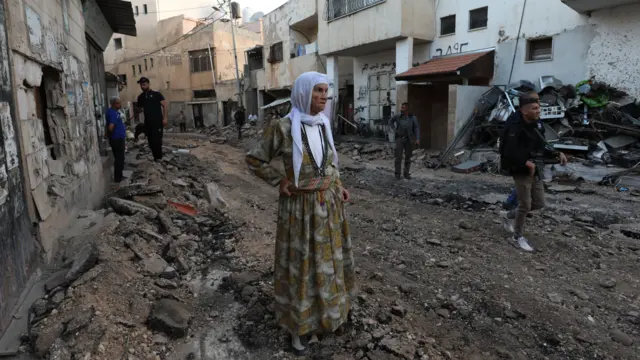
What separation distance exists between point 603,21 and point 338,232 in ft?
34.6

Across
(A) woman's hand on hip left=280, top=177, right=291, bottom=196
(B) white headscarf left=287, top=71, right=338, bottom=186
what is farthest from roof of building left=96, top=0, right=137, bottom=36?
(A) woman's hand on hip left=280, top=177, right=291, bottom=196

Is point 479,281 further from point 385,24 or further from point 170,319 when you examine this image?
point 385,24

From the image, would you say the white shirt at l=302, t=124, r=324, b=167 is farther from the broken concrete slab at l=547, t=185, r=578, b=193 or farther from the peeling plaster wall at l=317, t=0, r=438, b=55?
the peeling plaster wall at l=317, t=0, r=438, b=55

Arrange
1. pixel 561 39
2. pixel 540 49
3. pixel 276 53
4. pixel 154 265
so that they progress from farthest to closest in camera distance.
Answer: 1. pixel 276 53
2. pixel 540 49
3. pixel 561 39
4. pixel 154 265

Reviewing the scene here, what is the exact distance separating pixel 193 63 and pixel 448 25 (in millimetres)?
24876

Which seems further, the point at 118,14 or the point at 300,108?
the point at 118,14

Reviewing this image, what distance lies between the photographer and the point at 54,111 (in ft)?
14.9

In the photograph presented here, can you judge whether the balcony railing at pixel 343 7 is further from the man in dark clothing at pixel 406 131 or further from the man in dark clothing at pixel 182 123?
the man in dark clothing at pixel 182 123

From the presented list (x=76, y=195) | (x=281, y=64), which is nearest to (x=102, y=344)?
(x=76, y=195)

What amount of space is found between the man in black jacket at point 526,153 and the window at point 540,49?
8.12m

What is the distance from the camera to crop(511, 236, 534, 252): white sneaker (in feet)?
14.0

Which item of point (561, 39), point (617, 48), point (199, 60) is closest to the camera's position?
point (617, 48)

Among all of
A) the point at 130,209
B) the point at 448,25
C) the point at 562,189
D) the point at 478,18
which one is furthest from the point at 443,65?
the point at 130,209

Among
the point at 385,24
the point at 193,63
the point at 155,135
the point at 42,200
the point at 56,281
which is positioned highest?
the point at 193,63
